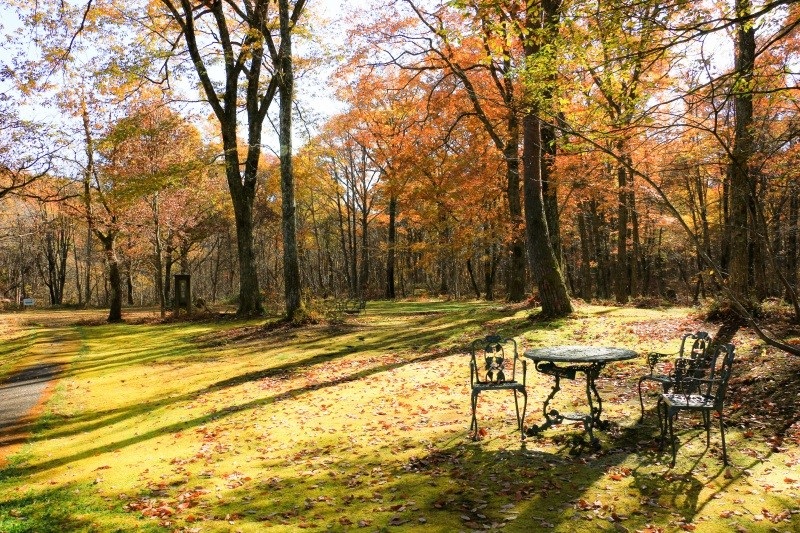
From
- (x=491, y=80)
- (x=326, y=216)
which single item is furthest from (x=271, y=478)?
(x=326, y=216)

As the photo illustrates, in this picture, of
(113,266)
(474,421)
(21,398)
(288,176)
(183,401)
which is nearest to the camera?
(474,421)

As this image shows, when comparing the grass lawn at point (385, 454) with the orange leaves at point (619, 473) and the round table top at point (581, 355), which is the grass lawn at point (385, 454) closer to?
the orange leaves at point (619, 473)

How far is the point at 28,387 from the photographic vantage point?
10.4 metres

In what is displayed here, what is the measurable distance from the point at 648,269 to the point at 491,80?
72.0ft

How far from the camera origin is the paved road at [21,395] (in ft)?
25.8

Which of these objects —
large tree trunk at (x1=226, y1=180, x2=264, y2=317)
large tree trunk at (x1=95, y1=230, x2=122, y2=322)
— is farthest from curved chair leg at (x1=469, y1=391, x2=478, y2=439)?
large tree trunk at (x1=95, y1=230, x2=122, y2=322)

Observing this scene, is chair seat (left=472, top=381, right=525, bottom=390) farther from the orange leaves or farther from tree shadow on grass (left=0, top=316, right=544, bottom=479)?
tree shadow on grass (left=0, top=316, right=544, bottom=479)

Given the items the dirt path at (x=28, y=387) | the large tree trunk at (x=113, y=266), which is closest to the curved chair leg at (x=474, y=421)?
the dirt path at (x=28, y=387)

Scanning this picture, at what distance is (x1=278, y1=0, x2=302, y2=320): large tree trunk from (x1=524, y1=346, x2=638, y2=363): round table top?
11170 millimetres

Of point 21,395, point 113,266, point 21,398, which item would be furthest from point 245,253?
point 21,398

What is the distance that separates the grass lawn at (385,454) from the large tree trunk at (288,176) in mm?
4552

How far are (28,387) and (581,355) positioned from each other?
10861 millimetres

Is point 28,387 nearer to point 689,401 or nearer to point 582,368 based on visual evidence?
point 582,368

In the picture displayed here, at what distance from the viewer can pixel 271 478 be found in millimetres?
5434
